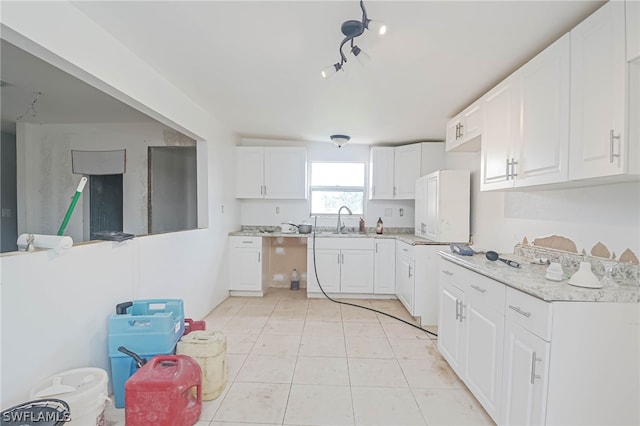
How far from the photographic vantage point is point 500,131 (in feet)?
7.08

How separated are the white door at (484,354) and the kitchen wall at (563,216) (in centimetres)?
74

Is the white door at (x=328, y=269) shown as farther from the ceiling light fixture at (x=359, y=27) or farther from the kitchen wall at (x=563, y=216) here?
the ceiling light fixture at (x=359, y=27)

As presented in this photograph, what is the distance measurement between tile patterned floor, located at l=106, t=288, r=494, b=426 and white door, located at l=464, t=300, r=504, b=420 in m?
0.17

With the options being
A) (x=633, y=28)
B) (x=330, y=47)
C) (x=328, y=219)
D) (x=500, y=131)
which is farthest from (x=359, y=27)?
(x=328, y=219)

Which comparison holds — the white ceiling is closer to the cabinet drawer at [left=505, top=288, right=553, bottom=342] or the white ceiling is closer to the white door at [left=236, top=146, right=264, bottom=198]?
the white door at [left=236, top=146, right=264, bottom=198]

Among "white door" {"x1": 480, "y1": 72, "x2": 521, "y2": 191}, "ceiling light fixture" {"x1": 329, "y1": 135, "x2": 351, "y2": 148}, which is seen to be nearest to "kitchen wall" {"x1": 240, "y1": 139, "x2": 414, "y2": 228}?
"ceiling light fixture" {"x1": 329, "y1": 135, "x2": 351, "y2": 148}

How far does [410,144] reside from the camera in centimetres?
439

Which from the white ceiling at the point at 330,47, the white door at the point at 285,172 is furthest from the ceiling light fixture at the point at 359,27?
the white door at the point at 285,172

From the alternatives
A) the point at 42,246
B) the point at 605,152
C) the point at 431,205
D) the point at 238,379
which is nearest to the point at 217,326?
the point at 238,379

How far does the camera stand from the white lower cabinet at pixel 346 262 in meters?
4.09

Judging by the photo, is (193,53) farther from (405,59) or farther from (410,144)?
(410,144)

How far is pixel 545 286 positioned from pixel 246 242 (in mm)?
3478

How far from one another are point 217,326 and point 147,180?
Answer: 7.36ft

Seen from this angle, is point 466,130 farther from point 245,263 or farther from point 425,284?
point 245,263
